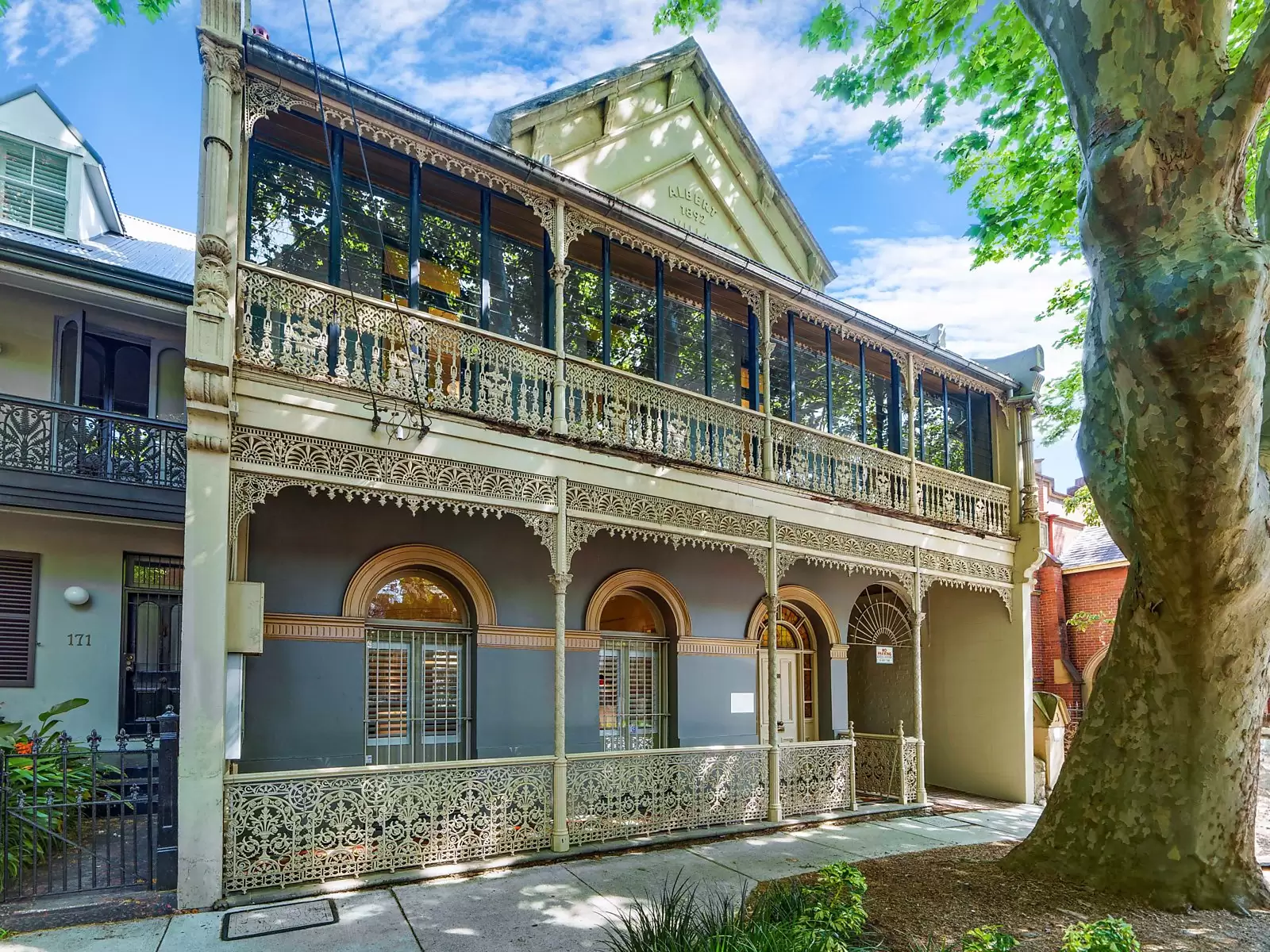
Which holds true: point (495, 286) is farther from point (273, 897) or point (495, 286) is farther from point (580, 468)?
point (273, 897)

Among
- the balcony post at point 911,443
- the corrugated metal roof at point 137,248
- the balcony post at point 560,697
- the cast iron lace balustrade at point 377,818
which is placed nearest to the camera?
the cast iron lace balustrade at point 377,818

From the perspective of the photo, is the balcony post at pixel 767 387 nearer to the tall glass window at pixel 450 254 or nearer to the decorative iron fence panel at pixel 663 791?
the decorative iron fence panel at pixel 663 791

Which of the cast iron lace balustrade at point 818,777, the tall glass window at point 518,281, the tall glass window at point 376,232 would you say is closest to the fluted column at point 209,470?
the tall glass window at point 376,232

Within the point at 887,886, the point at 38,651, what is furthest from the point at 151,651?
the point at 887,886

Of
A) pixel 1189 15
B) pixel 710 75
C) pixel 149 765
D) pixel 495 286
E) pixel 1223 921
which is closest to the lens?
pixel 1189 15

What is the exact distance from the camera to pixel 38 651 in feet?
35.2

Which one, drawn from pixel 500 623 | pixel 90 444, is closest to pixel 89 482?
pixel 90 444

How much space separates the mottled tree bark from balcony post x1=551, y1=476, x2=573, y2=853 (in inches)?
162

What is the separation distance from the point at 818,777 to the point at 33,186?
1462 centimetres

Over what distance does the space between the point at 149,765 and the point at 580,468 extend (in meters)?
4.65

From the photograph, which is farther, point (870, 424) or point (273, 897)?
point (870, 424)

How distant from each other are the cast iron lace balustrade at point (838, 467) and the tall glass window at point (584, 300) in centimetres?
285

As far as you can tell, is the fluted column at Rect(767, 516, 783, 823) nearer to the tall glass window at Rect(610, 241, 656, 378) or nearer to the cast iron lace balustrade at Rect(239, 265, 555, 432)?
the tall glass window at Rect(610, 241, 656, 378)

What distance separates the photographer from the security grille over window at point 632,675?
10.8 metres
